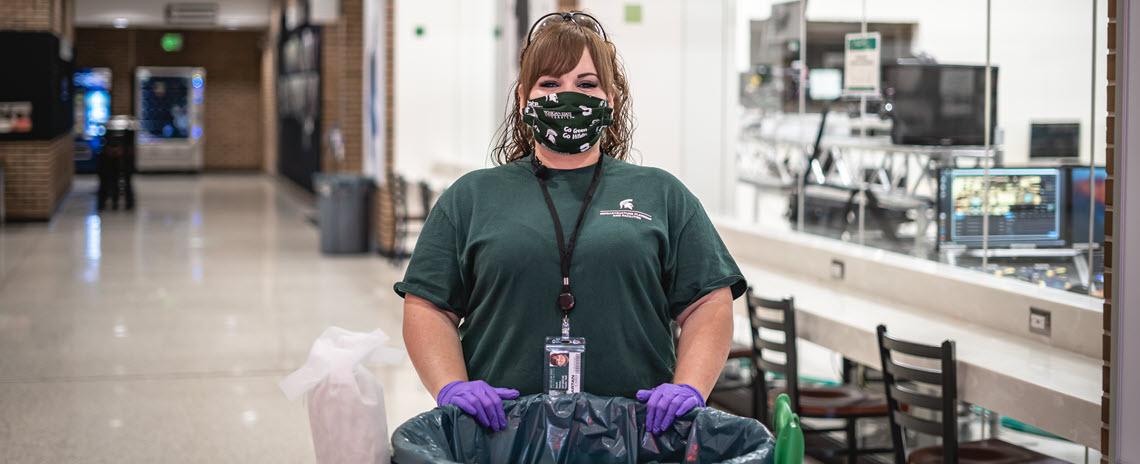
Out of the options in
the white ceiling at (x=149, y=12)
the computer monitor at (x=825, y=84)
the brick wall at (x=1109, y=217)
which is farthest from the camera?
the white ceiling at (x=149, y=12)

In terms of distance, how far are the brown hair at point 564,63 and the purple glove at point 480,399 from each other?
0.53m

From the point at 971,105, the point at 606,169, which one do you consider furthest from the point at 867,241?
the point at 606,169

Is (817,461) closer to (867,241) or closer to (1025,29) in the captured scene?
(867,241)

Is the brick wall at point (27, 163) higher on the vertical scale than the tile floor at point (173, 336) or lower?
higher

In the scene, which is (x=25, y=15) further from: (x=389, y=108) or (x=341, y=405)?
(x=341, y=405)

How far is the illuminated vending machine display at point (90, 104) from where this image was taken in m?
25.4

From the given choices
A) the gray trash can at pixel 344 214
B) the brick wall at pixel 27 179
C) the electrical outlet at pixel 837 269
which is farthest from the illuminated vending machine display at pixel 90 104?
the electrical outlet at pixel 837 269

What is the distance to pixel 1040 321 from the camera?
454 cm

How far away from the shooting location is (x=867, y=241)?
6242 mm

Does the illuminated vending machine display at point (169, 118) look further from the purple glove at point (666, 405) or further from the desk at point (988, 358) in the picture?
the purple glove at point (666, 405)

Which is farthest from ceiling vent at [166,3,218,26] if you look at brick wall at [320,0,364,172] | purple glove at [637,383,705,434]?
purple glove at [637,383,705,434]

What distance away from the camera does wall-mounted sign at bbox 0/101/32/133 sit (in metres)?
15.0

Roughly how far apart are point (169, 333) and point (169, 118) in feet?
63.1

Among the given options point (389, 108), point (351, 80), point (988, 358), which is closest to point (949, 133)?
point (988, 358)
